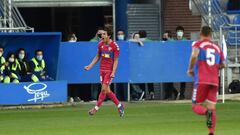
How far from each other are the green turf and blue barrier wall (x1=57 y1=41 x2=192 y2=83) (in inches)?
104

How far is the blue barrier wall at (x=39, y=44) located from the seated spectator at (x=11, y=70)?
82cm

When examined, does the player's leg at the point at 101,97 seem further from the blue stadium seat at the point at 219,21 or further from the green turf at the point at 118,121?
the blue stadium seat at the point at 219,21

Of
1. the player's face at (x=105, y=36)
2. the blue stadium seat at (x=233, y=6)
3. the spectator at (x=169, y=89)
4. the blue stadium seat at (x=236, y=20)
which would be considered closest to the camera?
the player's face at (x=105, y=36)

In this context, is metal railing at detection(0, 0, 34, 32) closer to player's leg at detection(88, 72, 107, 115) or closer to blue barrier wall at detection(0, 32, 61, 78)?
blue barrier wall at detection(0, 32, 61, 78)

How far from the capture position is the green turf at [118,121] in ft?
58.6

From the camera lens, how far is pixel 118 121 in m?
20.7

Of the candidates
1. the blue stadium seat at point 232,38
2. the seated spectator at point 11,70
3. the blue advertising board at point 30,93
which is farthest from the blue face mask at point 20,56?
the blue stadium seat at point 232,38

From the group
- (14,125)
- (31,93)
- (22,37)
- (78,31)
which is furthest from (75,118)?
(78,31)

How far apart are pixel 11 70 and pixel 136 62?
4669mm

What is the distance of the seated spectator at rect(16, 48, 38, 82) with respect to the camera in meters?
27.8

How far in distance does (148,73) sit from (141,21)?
5.68m

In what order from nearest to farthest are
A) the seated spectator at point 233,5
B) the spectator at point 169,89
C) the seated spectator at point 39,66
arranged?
the seated spectator at point 39,66
the spectator at point 169,89
the seated spectator at point 233,5

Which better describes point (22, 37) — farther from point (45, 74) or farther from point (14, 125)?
point (14, 125)

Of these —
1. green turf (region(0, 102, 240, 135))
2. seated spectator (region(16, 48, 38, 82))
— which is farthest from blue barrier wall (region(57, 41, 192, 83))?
green turf (region(0, 102, 240, 135))
